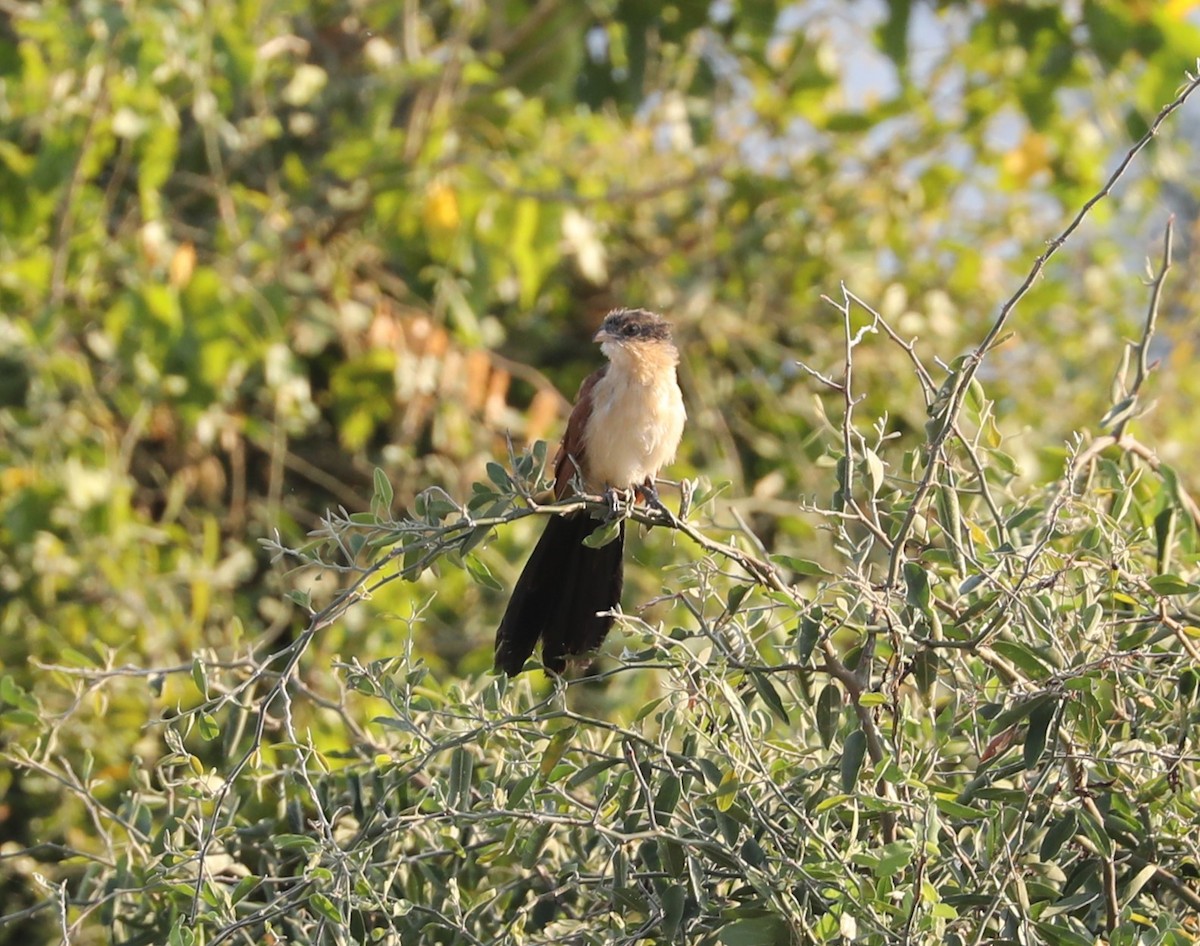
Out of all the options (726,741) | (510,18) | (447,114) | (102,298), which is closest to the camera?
(726,741)

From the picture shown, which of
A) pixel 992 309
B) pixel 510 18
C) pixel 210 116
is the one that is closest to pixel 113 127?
pixel 210 116

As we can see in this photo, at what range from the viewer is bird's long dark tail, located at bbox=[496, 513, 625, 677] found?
3244mm

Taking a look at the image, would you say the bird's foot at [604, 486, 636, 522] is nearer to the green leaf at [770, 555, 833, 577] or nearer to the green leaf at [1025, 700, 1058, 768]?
the green leaf at [770, 555, 833, 577]

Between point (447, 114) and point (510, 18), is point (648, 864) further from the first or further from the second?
point (510, 18)

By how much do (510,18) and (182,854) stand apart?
4.39 m

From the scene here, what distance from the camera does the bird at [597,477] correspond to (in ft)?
10.8

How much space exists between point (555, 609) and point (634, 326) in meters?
1.26

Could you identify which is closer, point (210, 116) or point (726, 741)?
point (726, 741)

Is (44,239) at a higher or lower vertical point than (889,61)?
lower

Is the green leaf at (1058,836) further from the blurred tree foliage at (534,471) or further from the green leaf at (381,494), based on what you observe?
the green leaf at (381,494)

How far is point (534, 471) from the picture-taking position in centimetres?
248

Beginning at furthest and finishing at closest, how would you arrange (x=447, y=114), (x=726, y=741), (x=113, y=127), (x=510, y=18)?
1. (x=510, y=18)
2. (x=447, y=114)
3. (x=113, y=127)
4. (x=726, y=741)

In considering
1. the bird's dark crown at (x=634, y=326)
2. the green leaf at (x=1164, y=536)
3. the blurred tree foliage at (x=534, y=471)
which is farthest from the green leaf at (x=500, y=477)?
the bird's dark crown at (x=634, y=326)

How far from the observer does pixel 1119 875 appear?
94.3 inches
